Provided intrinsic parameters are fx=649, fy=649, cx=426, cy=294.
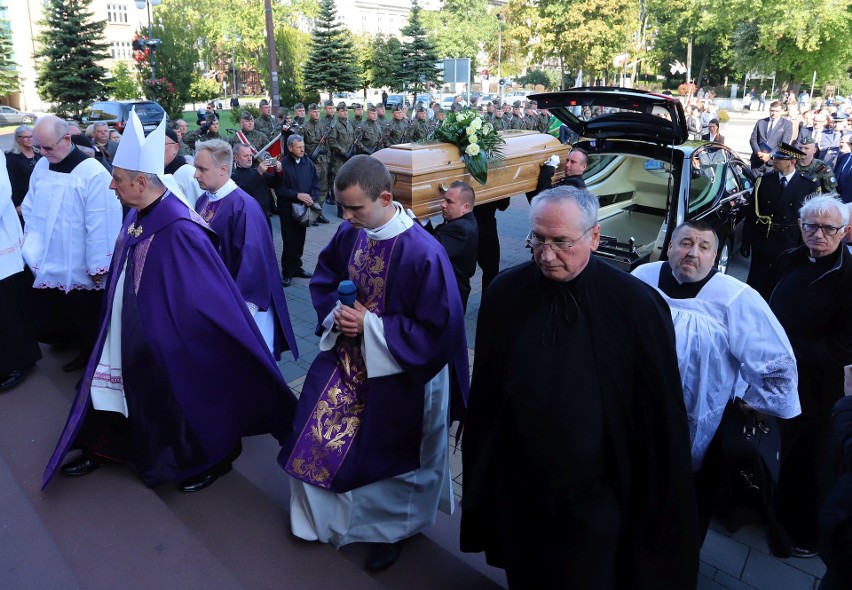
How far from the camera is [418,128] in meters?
14.3

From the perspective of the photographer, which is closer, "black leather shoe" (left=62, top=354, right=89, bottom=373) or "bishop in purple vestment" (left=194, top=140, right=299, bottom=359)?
"bishop in purple vestment" (left=194, top=140, right=299, bottom=359)

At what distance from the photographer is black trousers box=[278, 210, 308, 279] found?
25.1ft

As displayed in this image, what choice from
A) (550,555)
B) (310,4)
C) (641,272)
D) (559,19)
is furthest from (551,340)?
(310,4)

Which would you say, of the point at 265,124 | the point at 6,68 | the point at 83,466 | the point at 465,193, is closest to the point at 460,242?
the point at 465,193

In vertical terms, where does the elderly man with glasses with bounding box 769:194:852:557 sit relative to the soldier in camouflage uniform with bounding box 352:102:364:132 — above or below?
below

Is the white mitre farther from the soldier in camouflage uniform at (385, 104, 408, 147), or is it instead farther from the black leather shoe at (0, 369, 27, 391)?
the soldier in camouflage uniform at (385, 104, 408, 147)

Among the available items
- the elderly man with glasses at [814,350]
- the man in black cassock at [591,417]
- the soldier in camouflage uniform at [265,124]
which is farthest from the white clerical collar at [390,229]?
the soldier in camouflage uniform at [265,124]

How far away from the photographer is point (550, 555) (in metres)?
2.26

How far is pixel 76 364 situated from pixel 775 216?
6.29 meters

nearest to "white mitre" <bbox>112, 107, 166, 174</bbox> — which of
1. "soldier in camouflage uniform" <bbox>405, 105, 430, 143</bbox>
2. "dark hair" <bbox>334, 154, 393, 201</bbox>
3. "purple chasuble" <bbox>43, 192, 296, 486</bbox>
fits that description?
"purple chasuble" <bbox>43, 192, 296, 486</bbox>

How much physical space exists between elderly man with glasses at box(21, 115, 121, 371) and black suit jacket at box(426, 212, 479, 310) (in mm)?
2242

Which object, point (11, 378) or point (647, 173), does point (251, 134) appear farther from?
point (11, 378)

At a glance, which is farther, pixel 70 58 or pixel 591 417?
pixel 70 58

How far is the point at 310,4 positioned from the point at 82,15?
71.7ft
